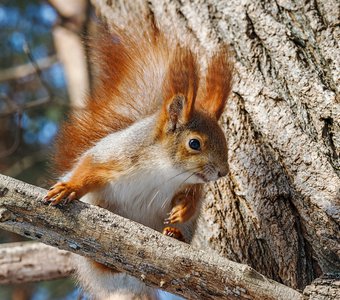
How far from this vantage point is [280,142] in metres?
1.81

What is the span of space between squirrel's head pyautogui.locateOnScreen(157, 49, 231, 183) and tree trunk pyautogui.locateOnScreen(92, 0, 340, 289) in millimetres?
149

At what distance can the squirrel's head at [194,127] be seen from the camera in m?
1.69

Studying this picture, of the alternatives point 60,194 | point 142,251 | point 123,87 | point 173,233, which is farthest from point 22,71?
point 142,251

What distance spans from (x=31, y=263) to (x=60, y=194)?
72 cm

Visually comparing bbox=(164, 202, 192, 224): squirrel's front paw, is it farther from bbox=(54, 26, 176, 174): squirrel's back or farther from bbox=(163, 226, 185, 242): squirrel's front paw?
bbox=(54, 26, 176, 174): squirrel's back

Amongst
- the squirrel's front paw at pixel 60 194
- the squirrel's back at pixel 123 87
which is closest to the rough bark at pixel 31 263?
the squirrel's back at pixel 123 87

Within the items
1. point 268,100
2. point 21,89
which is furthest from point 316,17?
point 21,89

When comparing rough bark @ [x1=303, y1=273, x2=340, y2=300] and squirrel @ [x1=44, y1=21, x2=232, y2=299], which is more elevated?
squirrel @ [x1=44, y1=21, x2=232, y2=299]

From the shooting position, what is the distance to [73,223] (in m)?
1.45

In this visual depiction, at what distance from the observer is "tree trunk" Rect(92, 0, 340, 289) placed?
1748 millimetres

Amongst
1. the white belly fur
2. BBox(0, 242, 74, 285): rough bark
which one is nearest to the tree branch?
the white belly fur

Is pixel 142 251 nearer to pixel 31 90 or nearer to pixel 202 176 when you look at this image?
pixel 202 176

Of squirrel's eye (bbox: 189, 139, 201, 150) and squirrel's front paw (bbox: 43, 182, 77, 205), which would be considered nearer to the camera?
squirrel's front paw (bbox: 43, 182, 77, 205)

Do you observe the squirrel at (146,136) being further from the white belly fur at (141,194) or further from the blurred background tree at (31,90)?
the blurred background tree at (31,90)
